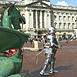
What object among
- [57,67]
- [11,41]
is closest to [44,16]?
[57,67]

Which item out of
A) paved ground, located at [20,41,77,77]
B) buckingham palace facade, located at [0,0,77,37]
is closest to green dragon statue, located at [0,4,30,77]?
paved ground, located at [20,41,77,77]

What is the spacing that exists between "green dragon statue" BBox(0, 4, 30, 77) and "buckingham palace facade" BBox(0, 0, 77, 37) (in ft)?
155

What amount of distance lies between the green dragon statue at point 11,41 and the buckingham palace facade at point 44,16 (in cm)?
4733

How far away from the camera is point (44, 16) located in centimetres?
6250

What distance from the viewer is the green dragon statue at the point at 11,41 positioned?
392 centimetres

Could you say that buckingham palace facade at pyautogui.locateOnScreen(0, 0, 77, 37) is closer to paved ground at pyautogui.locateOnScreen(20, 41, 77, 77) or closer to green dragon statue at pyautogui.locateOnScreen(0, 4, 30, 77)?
paved ground at pyautogui.locateOnScreen(20, 41, 77, 77)

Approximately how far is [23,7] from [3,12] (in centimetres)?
5443

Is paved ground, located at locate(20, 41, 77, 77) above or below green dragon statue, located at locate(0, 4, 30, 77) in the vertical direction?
below

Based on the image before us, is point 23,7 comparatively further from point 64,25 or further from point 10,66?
point 10,66

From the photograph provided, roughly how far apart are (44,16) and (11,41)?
58.9 meters

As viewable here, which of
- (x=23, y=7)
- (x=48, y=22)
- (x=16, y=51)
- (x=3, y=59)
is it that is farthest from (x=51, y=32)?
(x=48, y=22)

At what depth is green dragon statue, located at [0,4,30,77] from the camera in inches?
154

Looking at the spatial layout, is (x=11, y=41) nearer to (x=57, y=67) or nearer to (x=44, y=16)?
(x=57, y=67)

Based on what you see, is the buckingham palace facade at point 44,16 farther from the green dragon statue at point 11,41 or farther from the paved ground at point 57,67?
the green dragon statue at point 11,41
